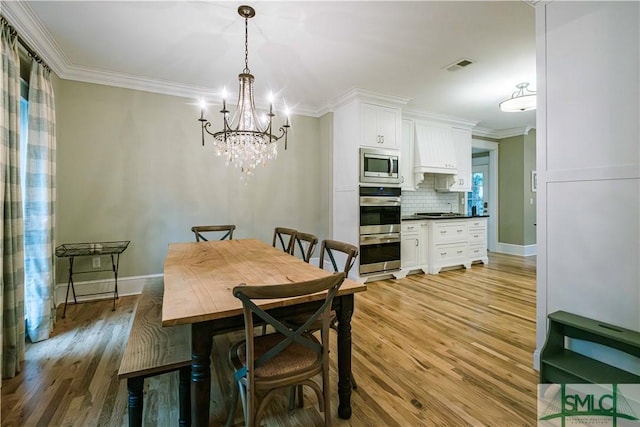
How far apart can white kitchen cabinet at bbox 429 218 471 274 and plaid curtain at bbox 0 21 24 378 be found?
4.78m

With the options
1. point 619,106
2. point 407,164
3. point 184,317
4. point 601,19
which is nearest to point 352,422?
point 184,317

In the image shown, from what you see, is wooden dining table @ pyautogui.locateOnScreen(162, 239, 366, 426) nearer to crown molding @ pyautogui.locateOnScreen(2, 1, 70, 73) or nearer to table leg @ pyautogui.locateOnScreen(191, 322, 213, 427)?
table leg @ pyautogui.locateOnScreen(191, 322, 213, 427)

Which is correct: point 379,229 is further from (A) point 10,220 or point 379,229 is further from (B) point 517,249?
(B) point 517,249

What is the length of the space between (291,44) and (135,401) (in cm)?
293

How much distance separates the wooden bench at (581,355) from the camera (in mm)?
1534

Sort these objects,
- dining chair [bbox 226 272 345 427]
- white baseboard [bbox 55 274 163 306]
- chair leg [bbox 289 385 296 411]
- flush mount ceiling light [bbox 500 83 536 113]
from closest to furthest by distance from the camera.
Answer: dining chair [bbox 226 272 345 427] < chair leg [bbox 289 385 296 411] < white baseboard [bbox 55 274 163 306] < flush mount ceiling light [bbox 500 83 536 113]

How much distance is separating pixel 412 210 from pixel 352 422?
433 centimetres

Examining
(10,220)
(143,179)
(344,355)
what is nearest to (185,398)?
(344,355)

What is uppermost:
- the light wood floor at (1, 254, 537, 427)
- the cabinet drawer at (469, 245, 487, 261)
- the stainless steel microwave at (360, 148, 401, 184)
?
the stainless steel microwave at (360, 148, 401, 184)

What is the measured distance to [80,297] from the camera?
11.1 ft

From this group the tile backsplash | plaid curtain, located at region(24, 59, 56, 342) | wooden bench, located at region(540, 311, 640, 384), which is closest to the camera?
wooden bench, located at region(540, 311, 640, 384)

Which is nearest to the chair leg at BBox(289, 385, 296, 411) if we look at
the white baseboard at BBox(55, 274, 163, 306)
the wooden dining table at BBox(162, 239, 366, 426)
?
the wooden dining table at BBox(162, 239, 366, 426)

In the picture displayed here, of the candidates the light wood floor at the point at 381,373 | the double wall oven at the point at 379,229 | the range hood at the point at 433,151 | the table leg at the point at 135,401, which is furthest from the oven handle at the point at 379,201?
the table leg at the point at 135,401

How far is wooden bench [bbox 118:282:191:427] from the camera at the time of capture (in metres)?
1.21
